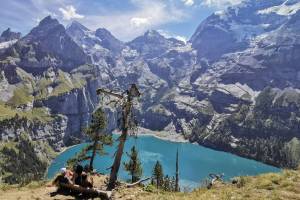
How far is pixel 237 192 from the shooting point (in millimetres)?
22938

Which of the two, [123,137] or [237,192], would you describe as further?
[123,137]

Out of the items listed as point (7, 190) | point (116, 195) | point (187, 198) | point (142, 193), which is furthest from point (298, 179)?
point (7, 190)

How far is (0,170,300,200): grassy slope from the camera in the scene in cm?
2186

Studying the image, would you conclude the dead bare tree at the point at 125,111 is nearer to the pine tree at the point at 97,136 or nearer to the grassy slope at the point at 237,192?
the grassy slope at the point at 237,192

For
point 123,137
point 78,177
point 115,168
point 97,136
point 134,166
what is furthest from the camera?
point 134,166

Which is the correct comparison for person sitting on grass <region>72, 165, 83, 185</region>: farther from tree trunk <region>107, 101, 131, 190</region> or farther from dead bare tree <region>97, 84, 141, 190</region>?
dead bare tree <region>97, 84, 141, 190</region>

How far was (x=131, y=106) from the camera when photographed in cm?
3155

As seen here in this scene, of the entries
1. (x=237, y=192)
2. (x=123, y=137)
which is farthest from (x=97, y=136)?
(x=237, y=192)

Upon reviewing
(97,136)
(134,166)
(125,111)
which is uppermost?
(125,111)

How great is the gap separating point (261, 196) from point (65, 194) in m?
12.5

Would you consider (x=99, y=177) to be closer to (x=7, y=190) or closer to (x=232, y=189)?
(x=7, y=190)

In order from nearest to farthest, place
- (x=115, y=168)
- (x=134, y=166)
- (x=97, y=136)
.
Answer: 1. (x=115, y=168)
2. (x=97, y=136)
3. (x=134, y=166)

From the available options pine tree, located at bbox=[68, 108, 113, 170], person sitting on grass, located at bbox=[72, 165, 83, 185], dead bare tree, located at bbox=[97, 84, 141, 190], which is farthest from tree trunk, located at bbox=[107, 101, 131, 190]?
pine tree, located at bbox=[68, 108, 113, 170]

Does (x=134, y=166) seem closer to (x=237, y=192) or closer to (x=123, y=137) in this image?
(x=123, y=137)
